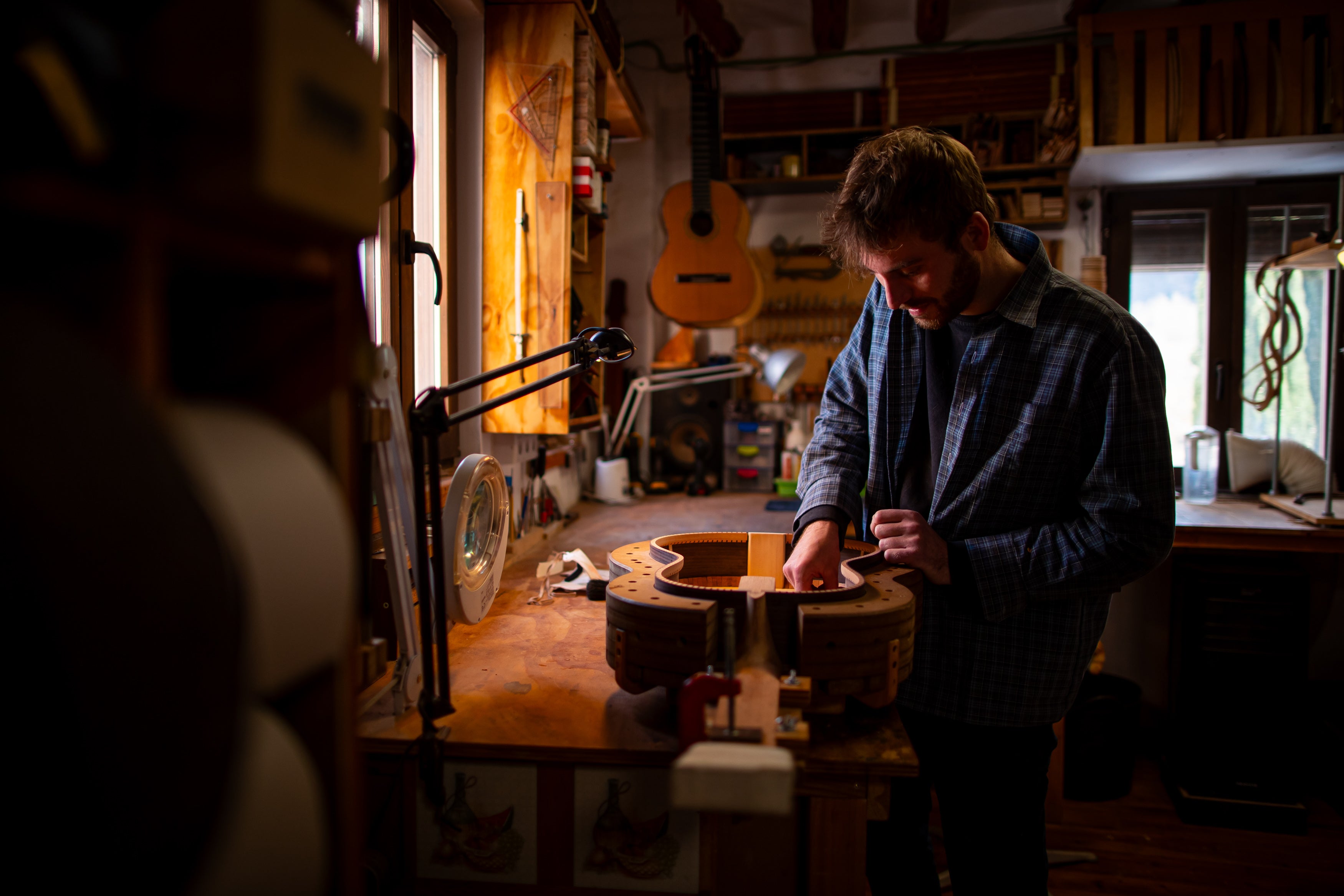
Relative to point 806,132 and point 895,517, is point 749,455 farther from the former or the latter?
point 895,517

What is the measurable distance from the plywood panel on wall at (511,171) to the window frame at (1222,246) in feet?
9.15

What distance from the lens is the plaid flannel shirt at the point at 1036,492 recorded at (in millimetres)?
1258

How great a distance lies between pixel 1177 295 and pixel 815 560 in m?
3.37

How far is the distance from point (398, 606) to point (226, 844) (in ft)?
1.98

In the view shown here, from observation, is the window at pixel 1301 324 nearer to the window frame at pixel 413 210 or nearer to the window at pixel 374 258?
the window frame at pixel 413 210

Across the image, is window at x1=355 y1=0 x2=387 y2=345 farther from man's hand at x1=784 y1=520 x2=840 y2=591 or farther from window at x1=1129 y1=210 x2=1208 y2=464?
window at x1=1129 y1=210 x2=1208 y2=464

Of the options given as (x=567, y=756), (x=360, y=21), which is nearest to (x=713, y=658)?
(x=567, y=756)

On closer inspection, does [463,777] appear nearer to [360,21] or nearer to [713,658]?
[713,658]

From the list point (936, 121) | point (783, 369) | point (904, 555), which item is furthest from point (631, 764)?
point (936, 121)

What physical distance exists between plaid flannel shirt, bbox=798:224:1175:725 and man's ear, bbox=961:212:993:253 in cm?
9

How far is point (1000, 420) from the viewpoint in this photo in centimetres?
137

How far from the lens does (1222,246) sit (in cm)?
363

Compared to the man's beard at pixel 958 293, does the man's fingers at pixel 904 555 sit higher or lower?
lower

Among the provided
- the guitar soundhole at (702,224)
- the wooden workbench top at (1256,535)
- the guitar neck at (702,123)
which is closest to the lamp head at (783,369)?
the guitar soundhole at (702,224)
